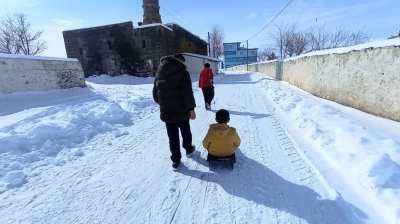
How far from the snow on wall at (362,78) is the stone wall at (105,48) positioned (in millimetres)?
16316

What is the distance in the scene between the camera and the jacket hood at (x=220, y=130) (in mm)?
3053

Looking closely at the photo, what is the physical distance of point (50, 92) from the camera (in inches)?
301

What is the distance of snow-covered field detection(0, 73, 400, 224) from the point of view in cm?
228

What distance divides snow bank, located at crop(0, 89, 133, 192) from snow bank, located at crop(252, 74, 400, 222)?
415cm

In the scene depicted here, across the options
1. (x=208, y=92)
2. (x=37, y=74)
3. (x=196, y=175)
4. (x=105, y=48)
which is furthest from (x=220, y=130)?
(x=105, y=48)

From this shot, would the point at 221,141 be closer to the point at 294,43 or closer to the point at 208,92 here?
the point at 208,92

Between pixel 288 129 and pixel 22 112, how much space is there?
6627 mm

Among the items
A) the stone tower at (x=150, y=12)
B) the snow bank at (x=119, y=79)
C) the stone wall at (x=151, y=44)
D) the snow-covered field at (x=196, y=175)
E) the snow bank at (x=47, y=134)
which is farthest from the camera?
the stone tower at (x=150, y=12)

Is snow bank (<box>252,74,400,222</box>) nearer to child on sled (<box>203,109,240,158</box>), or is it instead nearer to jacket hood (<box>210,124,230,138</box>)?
child on sled (<box>203,109,240,158</box>)

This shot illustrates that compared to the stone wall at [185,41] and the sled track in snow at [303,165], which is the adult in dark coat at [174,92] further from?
the stone wall at [185,41]

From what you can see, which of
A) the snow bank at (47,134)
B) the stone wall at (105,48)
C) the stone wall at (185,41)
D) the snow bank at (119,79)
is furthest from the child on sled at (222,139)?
the stone wall at (185,41)

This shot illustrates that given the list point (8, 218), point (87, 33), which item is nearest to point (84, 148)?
point (8, 218)

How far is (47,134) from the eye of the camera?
164 inches

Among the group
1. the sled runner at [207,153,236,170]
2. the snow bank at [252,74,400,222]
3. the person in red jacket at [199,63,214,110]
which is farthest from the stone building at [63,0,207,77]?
the sled runner at [207,153,236,170]
